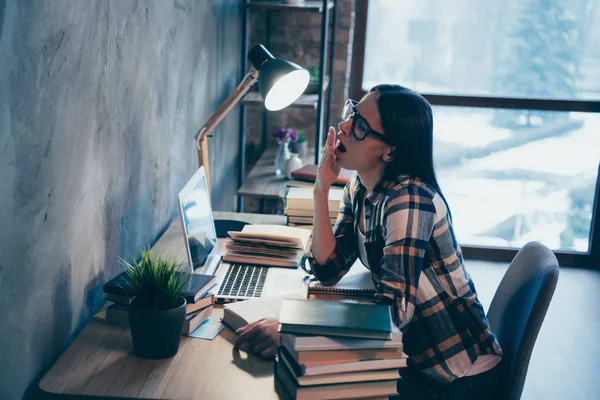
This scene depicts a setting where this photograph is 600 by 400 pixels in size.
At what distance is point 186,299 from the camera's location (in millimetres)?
1742

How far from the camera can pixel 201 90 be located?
3.10m

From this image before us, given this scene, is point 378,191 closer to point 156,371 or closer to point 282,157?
point 156,371

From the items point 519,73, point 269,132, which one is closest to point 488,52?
point 519,73

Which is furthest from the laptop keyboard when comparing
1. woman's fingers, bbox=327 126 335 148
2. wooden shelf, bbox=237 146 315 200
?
wooden shelf, bbox=237 146 315 200

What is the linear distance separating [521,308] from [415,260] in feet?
1.19

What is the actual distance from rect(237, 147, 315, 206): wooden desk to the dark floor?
4.24 ft

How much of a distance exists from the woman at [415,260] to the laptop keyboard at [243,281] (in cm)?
29

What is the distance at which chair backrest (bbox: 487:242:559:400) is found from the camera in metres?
1.79

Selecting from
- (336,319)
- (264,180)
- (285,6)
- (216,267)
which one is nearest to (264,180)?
(264,180)

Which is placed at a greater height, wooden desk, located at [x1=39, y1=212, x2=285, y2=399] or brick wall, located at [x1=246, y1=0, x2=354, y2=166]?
brick wall, located at [x1=246, y1=0, x2=354, y2=166]

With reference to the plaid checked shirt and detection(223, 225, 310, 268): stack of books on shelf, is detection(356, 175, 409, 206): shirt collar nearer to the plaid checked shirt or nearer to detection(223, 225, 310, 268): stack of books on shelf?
the plaid checked shirt

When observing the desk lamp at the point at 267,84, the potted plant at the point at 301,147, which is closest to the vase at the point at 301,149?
the potted plant at the point at 301,147

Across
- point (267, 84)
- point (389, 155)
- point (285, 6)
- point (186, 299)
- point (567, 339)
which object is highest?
point (285, 6)

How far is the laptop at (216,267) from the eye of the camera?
2006 mm
